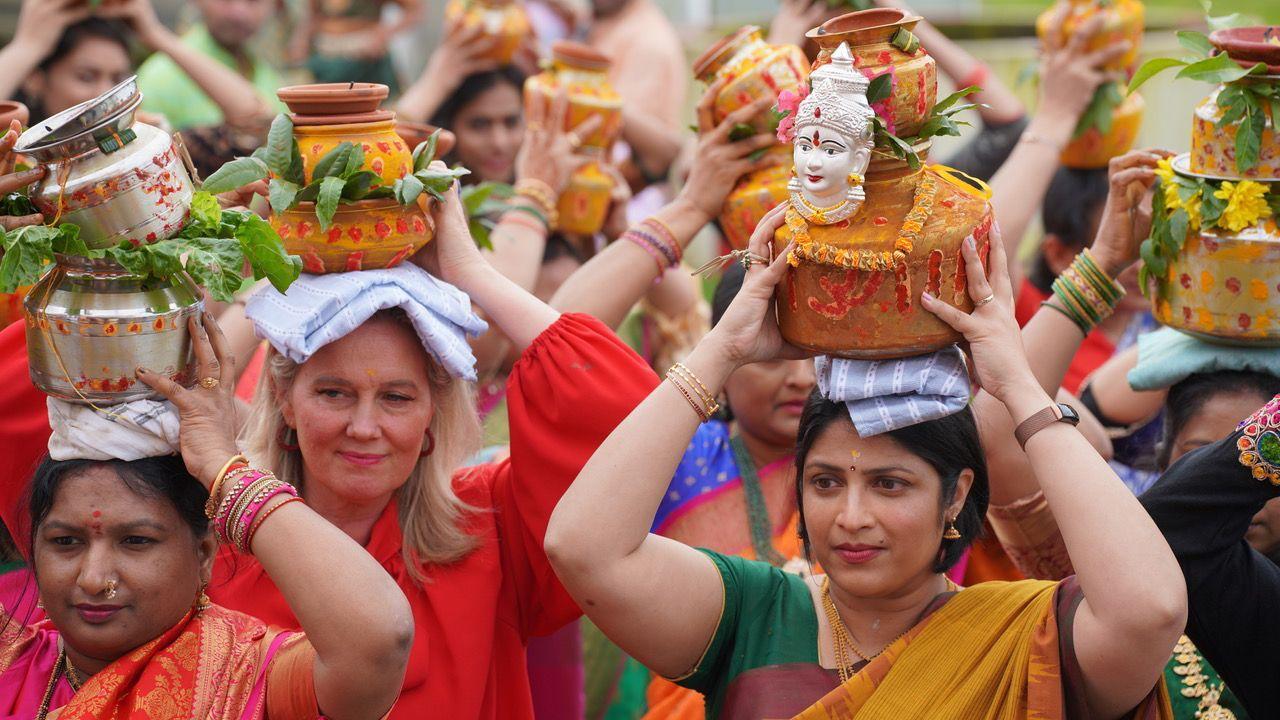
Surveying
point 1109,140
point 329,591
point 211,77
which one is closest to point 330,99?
point 329,591

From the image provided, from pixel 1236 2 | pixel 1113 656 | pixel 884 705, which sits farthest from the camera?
pixel 1236 2

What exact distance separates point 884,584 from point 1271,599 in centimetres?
82

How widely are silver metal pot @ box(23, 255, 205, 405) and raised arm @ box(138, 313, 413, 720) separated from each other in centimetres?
5

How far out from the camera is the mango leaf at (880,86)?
2.77 meters

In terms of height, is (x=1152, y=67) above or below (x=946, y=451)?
above

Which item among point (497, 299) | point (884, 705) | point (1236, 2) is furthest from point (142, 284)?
point (1236, 2)

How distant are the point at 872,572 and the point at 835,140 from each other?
850 mm

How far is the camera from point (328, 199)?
10.0ft

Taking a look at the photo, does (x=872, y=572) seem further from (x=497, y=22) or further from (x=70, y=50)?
(x=70, y=50)

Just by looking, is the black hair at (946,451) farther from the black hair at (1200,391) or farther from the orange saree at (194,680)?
the orange saree at (194,680)

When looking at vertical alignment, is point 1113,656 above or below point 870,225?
below

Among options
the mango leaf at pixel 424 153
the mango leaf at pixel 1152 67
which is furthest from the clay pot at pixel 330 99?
the mango leaf at pixel 1152 67

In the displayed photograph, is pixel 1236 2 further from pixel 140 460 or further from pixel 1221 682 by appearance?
pixel 140 460

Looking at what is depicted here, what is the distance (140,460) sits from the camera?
2.95 metres
